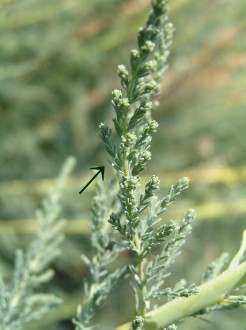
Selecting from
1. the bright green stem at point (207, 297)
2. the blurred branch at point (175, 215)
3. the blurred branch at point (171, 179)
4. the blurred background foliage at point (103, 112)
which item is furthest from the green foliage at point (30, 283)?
the blurred background foliage at point (103, 112)

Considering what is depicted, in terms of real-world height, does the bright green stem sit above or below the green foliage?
below

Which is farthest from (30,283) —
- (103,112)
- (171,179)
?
(103,112)

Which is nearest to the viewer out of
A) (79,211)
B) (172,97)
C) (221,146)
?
(79,211)

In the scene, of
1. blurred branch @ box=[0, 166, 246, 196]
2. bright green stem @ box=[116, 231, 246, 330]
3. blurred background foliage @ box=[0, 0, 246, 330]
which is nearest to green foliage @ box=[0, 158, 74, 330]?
bright green stem @ box=[116, 231, 246, 330]

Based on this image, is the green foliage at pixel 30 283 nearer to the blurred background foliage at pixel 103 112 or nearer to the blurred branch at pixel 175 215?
the blurred branch at pixel 175 215

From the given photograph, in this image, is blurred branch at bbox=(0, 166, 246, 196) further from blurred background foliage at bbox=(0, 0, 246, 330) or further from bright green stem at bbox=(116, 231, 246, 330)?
bright green stem at bbox=(116, 231, 246, 330)

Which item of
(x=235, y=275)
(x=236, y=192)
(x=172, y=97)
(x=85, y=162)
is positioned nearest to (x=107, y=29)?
(x=172, y=97)

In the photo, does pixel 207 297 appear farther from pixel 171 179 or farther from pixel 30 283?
pixel 171 179

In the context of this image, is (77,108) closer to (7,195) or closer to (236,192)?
(7,195)
